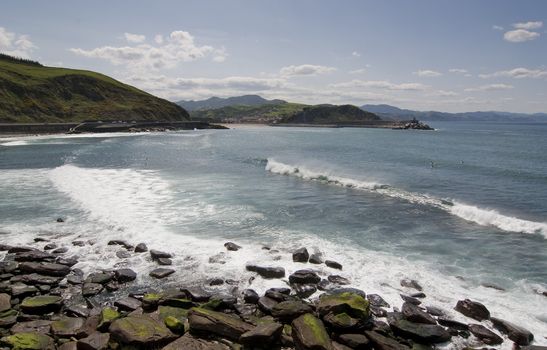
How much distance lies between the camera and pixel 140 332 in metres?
10.7

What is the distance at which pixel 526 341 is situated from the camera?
37.0 ft

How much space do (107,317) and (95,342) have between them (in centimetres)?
114

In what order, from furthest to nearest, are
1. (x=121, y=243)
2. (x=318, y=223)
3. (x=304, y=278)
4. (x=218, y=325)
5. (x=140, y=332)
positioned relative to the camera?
1. (x=318, y=223)
2. (x=121, y=243)
3. (x=304, y=278)
4. (x=218, y=325)
5. (x=140, y=332)

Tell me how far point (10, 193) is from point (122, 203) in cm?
954

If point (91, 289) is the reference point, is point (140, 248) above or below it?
above

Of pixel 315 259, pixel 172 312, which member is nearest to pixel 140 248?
pixel 172 312

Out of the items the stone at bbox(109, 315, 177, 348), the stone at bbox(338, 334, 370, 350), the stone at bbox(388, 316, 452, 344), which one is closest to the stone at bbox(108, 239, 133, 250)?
the stone at bbox(109, 315, 177, 348)

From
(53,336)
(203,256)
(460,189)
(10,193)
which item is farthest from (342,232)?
(10,193)

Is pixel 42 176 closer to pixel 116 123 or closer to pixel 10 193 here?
pixel 10 193

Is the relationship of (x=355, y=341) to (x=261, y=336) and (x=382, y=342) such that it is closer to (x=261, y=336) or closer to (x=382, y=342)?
(x=382, y=342)

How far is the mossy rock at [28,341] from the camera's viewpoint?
10234 millimetres

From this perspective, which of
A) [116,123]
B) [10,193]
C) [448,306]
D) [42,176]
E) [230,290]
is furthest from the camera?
[116,123]

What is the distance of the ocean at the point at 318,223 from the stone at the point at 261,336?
153 inches

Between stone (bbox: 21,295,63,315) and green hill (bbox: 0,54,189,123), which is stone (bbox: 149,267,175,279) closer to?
stone (bbox: 21,295,63,315)
